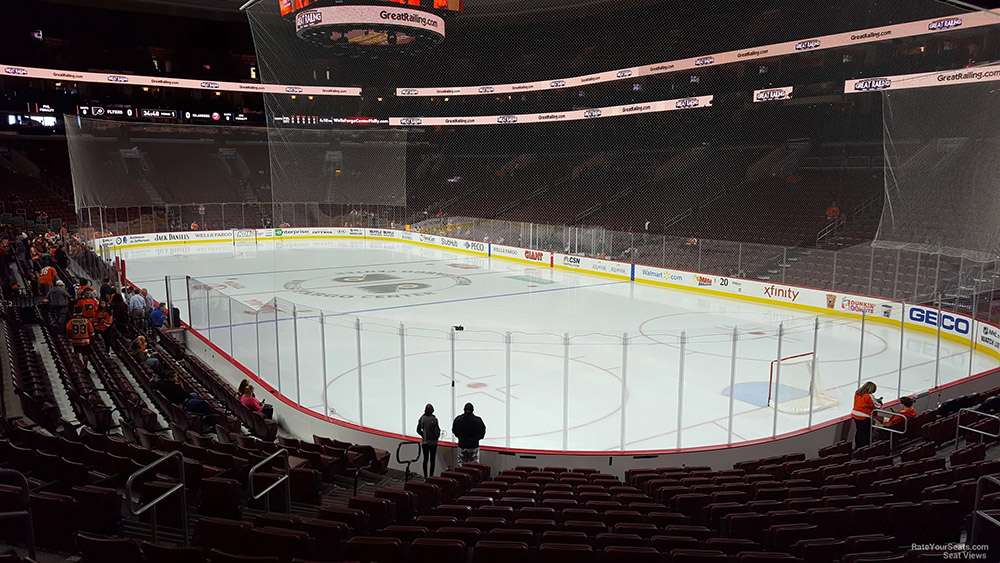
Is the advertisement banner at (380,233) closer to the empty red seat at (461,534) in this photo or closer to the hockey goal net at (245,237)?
the hockey goal net at (245,237)

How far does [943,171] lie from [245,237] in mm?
33364

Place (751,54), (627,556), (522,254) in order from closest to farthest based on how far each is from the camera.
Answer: (627,556)
(751,54)
(522,254)

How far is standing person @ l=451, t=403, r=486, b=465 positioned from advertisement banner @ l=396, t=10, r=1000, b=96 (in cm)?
1658

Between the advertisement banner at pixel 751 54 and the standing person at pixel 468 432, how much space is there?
1658 centimetres

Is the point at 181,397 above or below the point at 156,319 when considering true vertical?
below

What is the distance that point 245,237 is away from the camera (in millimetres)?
38844

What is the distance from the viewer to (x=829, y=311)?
19625mm

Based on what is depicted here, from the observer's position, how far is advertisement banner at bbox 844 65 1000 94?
15.0 meters

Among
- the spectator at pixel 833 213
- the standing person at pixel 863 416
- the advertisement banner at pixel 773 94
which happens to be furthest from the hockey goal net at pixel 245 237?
the standing person at pixel 863 416

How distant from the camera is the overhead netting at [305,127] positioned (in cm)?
1967

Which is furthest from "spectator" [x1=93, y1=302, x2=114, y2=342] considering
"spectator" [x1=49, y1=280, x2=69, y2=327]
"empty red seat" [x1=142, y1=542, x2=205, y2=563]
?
"empty red seat" [x1=142, y1=542, x2=205, y2=563]

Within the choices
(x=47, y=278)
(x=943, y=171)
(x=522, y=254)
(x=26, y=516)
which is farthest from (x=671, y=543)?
(x=522, y=254)

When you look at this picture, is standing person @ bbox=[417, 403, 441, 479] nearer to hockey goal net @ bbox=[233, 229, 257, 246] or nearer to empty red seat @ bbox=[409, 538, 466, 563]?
empty red seat @ bbox=[409, 538, 466, 563]

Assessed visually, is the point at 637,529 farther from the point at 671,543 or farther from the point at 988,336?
the point at 988,336
